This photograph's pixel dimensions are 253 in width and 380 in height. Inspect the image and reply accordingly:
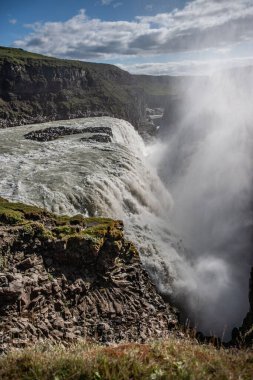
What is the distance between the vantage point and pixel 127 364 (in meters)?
5.67

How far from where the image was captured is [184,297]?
22391mm

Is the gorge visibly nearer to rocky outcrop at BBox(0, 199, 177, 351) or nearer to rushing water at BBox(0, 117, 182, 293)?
rushing water at BBox(0, 117, 182, 293)

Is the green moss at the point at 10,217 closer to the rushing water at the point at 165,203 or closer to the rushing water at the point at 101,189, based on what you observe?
the rushing water at the point at 101,189

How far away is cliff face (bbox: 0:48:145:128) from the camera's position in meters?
102

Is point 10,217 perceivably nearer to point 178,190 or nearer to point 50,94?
point 178,190

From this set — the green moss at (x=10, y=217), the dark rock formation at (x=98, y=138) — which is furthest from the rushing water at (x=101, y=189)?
the green moss at (x=10, y=217)

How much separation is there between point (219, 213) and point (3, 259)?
28.0 meters

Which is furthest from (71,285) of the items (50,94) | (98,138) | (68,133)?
(50,94)

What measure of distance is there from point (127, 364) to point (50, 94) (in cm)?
11674

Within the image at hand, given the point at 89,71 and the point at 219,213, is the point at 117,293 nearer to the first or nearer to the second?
the point at 219,213

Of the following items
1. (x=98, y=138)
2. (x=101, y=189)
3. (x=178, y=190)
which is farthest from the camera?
(x=98, y=138)

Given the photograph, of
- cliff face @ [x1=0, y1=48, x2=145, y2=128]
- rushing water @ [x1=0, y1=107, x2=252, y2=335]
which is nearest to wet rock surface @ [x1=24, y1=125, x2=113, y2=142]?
rushing water @ [x1=0, y1=107, x2=252, y2=335]

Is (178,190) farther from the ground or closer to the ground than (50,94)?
closer to the ground

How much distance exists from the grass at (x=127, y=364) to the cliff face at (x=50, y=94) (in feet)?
273
